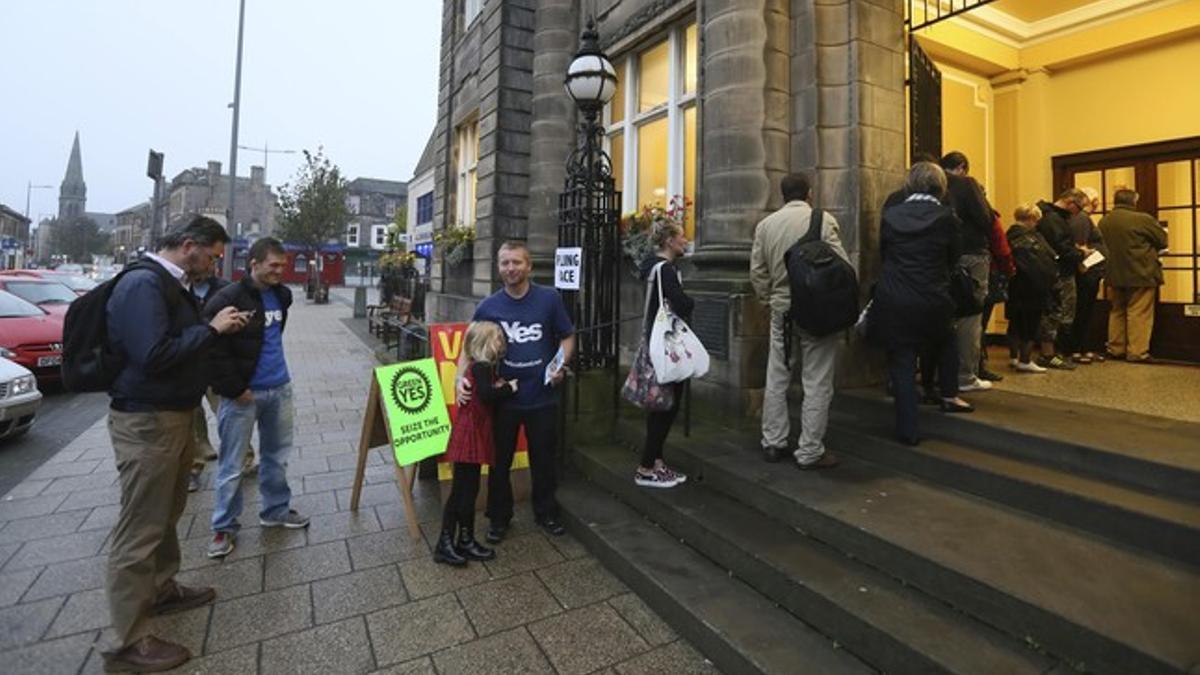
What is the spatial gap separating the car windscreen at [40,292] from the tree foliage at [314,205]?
25579 millimetres

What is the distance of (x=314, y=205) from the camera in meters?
38.4

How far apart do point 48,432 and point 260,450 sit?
5.34 m

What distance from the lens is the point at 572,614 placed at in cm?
339

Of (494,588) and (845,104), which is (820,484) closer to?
(494,588)

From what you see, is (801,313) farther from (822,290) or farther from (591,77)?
(591,77)

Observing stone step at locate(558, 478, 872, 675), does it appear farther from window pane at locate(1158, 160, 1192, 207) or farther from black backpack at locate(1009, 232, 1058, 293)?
window pane at locate(1158, 160, 1192, 207)

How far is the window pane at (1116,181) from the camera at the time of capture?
750cm

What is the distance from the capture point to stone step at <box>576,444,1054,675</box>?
8.00 feet

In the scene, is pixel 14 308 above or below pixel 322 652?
above

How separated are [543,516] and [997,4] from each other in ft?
26.4

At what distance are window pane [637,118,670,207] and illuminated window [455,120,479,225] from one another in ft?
18.7

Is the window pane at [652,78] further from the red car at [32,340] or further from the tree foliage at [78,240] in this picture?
the tree foliage at [78,240]

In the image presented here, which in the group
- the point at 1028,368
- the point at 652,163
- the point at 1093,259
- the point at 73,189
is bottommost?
the point at 1028,368

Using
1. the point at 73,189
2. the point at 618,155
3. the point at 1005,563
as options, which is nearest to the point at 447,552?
the point at 1005,563
